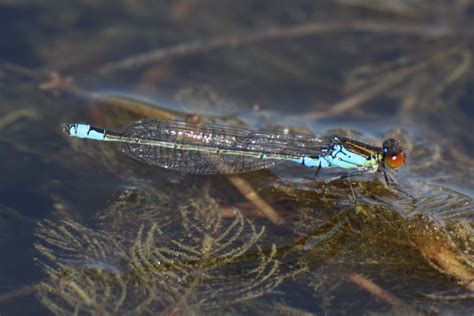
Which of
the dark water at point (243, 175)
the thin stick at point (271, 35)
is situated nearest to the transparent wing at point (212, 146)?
the dark water at point (243, 175)

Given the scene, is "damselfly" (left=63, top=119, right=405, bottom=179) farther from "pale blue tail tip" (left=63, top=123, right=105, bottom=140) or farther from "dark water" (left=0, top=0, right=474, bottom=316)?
"dark water" (left=0, top=0, right=474, bottom=316)

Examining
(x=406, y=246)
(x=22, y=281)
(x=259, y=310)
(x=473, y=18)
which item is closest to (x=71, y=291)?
(x=22, y=281)

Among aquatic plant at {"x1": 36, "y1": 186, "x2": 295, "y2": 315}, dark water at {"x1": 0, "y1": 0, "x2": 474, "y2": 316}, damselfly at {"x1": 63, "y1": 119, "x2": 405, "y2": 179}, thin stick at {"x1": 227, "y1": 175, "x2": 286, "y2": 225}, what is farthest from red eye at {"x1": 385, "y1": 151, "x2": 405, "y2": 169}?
aquatic plant at {"x1": 36, "y1": 186, "x2": 295, "y2": 315}

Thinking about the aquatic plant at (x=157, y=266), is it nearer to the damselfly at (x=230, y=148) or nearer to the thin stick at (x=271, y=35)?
the damselfly at (x=230, y=148)

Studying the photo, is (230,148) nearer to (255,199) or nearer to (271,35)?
(255,199)

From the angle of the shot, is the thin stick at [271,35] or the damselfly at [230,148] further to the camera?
the thin stick at [271,35]

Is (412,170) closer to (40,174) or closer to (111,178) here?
(111,178)

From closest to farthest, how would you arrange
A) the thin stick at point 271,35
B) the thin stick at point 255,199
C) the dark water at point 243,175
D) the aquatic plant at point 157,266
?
the aquatic plant at point 157,266, the dark water at point 243,175, the thin stick at point 255,199, the thin stick at point 271,35

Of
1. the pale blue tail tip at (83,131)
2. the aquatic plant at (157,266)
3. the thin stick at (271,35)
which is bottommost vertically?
the aquatic plant at (157,266)

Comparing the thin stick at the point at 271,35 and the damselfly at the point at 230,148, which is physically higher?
the thin stick at the point at 271,35

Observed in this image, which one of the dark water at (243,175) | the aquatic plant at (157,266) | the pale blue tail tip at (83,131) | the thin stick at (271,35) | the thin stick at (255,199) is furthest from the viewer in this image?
the thin stick at (271,35)
